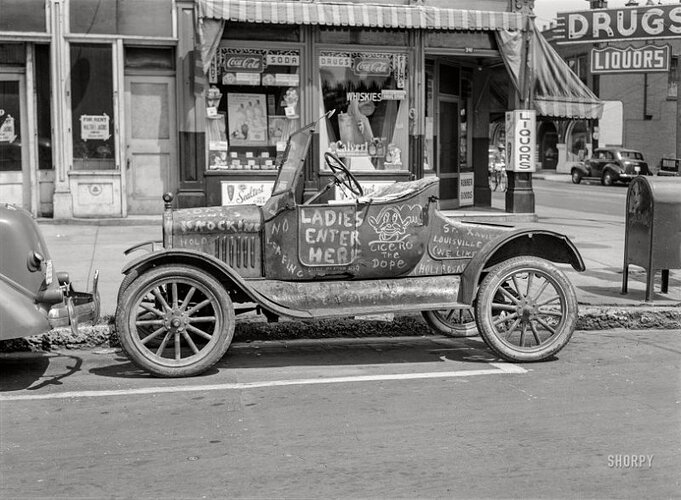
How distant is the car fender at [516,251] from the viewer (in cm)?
662

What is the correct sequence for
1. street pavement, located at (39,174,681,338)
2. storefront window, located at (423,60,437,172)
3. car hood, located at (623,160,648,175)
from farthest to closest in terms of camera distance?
car hood, located at (623,160,648,175) → storefront window, located at (423,60,437,172) → street pavement, located at (39,174,681,338)

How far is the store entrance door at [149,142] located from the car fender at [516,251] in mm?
8915

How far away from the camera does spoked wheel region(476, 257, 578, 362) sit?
21.6 ft

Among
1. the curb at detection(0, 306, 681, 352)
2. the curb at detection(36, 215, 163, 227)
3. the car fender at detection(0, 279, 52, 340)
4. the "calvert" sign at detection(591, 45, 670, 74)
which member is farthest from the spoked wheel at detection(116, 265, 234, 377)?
the "calvert" sign at detection(591, 45, 670, 74)

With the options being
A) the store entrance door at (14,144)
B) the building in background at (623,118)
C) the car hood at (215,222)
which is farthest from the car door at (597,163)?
the car hood at (215,222)

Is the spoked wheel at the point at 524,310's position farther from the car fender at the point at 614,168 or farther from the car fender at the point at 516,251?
the car fender at the point at 614,168

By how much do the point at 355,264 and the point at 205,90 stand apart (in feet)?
27.9

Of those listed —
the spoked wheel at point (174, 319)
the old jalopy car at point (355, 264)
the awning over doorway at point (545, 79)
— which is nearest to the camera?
the spoked wheel at point (174, 319)

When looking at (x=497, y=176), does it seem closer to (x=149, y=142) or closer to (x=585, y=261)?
(x=149, y=142)

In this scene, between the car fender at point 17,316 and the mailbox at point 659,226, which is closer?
the car fender at point 17,316

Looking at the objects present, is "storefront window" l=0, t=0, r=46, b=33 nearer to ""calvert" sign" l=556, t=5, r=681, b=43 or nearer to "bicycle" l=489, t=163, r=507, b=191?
"bicycle" l=489, t=163, r=507, b=191

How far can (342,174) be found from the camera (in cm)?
715

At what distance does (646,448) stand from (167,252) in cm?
333

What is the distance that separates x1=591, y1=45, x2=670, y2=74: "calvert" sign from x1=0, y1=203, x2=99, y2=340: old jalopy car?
2168cm
